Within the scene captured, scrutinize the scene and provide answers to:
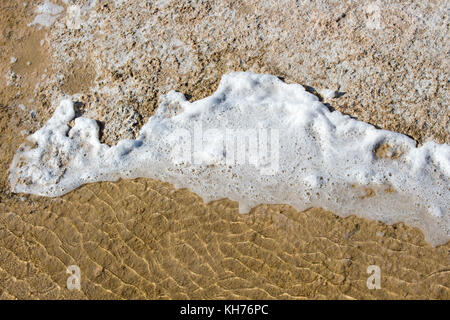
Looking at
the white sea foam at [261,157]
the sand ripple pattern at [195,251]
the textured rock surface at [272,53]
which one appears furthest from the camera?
the textured rock surface at [272,53]

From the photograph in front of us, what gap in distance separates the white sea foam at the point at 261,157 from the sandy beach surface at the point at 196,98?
0.11 meters

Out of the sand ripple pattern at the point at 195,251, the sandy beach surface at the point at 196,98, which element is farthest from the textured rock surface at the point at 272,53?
the sand ripple pattern at the point at 195,251

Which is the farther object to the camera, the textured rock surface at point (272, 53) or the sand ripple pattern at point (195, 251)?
the textured rock surface at point (272, 53)

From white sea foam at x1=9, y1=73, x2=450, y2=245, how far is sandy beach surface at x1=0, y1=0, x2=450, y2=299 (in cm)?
11

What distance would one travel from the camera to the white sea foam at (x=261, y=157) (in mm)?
3025

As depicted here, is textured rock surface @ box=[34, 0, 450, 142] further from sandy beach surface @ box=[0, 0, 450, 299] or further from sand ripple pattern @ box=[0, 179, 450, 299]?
sand ripple pattern @ box=[0, 179, 450, 299]

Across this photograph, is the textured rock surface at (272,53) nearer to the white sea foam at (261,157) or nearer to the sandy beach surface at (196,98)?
the sandy beach surface at (196,98)

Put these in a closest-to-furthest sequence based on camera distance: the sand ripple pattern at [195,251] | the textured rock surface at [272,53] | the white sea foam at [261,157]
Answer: the sand ripple pattern at [195,251], the white sea foam at [261,157], the textured rock surface at [272,53]

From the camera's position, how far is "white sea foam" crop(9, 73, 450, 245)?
3025 millimetres

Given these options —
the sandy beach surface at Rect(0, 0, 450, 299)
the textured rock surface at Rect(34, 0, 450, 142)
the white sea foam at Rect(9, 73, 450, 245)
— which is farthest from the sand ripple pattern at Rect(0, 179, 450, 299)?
the textured rock surface at Rect(34, 0, 450, 142)

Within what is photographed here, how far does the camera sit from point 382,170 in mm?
3096

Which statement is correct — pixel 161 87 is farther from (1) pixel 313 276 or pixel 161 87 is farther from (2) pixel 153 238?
(1) pixel 313 276

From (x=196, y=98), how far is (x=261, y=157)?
2.71 feet

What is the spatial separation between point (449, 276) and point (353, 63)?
1876mm
